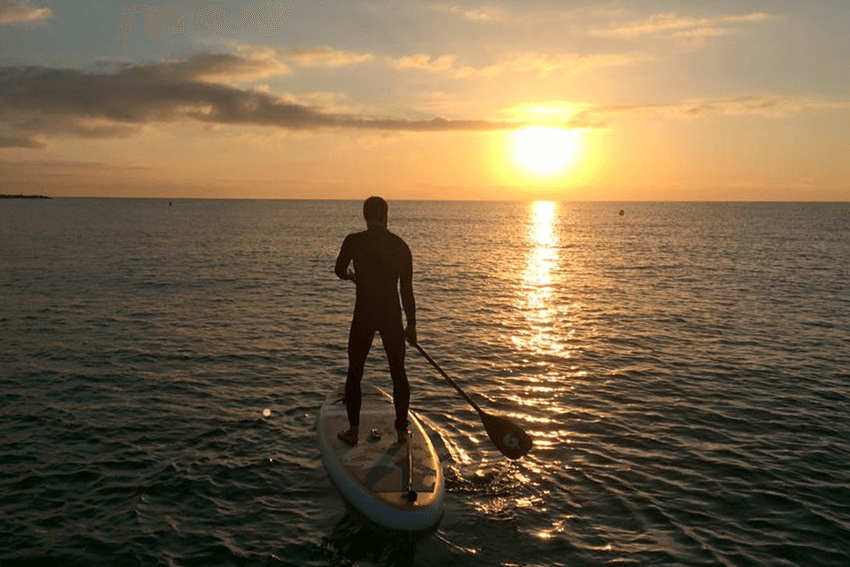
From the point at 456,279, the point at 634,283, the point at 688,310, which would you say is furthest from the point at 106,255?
the point at 688,310

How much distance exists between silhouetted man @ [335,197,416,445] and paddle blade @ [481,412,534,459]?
176 centimetres

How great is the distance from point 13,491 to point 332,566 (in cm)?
535

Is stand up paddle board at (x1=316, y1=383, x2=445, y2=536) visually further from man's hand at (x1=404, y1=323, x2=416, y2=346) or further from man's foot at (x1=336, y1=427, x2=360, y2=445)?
man's hand at (x1=404, y1=323, x2=416, y2=346)

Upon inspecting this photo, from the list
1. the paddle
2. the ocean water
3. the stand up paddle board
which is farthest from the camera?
the paddle

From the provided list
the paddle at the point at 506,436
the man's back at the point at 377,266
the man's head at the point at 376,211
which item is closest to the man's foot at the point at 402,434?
the paddle at the point at 506,436

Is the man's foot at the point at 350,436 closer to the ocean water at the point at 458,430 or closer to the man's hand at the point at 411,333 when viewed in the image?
the ocean water at the point at 458,430

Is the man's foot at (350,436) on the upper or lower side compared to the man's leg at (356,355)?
lower

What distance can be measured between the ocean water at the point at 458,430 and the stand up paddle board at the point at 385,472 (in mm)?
506

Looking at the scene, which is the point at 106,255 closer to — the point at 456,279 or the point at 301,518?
the point at 456,279

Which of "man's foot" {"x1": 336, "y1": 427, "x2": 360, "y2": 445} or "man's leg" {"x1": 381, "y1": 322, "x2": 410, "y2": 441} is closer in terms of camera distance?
"man's leg" {"x1": 381, "y1": 322, "x2": 410, "y2": 441}

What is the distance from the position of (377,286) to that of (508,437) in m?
3.23

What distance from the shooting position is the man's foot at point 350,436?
931 centimetres

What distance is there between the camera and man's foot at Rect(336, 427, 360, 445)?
30.6ft

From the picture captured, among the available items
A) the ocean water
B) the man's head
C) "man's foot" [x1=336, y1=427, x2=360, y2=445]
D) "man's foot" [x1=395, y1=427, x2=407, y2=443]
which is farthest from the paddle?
the man's head
